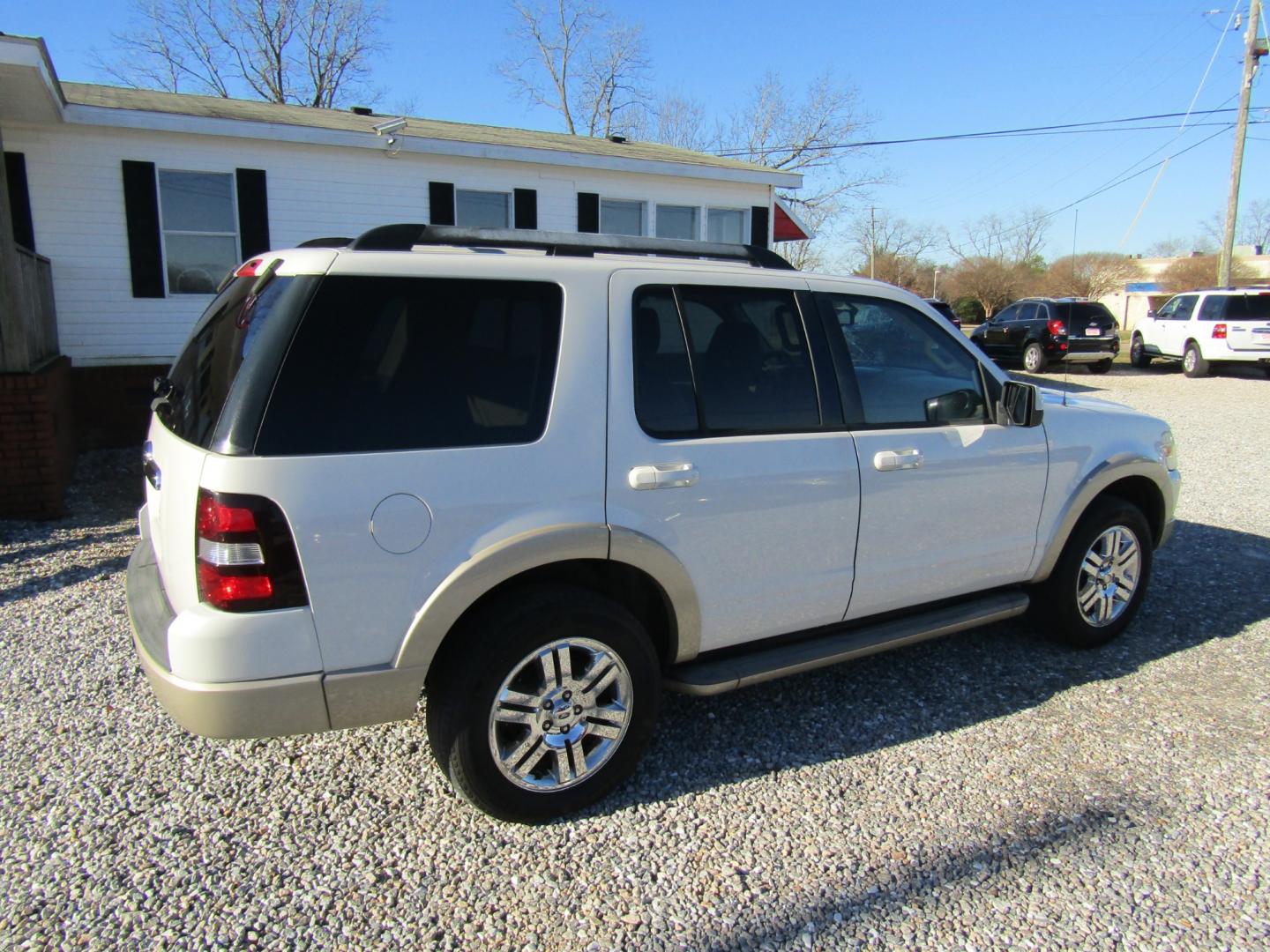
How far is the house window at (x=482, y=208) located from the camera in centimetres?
1144

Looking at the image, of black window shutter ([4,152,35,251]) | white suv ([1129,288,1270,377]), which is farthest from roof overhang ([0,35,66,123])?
white suv ([1129,288,1270,377])

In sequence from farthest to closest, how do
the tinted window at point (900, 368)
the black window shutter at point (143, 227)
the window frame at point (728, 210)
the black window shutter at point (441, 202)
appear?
the window frame at point (728, 210), the black window shutter at point (441, 202), the black window shutter at point (143, 227), the tinted window at point (900, 368)

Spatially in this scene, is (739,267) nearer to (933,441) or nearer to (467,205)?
(933,441)

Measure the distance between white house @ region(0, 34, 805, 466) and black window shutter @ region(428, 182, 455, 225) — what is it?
0.05 ft

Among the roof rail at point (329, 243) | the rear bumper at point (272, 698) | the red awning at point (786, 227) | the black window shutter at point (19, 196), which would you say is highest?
the red awning at point (786, 227)

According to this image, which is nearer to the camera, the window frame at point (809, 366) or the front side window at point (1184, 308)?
the window frame at point (809, 366)

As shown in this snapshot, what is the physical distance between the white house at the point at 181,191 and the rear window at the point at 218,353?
642 cm

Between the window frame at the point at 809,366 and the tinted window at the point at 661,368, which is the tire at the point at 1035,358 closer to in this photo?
the window frame at the point at 809,366

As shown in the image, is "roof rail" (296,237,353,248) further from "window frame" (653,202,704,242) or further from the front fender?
"window frame" (653,202,704,242)

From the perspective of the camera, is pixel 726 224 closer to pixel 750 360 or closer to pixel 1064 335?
pixel 1064 335

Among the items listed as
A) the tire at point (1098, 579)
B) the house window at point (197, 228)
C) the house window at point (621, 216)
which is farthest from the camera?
the house window at point (621, 216)

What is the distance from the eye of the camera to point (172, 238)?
9.75 meters

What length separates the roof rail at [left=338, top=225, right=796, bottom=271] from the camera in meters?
2.82

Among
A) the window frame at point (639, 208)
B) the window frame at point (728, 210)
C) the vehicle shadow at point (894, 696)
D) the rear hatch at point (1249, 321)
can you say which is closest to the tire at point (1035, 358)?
the rear hatch at point (1249, 321)
